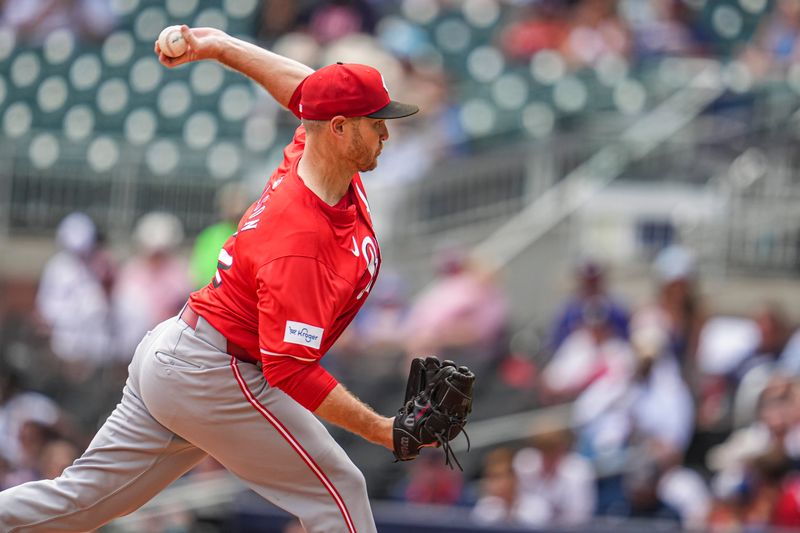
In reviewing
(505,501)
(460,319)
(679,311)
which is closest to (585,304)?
(679,311)

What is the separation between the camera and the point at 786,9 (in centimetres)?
1229

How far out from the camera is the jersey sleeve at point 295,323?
13.1 feet

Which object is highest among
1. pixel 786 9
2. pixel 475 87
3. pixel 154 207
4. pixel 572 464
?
pixel 786 9

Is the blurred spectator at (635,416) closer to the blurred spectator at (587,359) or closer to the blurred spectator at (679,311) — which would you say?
the blurred spectator at (587,359)

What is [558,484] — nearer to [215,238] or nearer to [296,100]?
[215,238]

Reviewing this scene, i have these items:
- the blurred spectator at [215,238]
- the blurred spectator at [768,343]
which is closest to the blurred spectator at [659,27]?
the blurred spectator at [768,343]

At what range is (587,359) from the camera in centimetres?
901

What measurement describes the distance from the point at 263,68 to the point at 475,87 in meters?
6.93

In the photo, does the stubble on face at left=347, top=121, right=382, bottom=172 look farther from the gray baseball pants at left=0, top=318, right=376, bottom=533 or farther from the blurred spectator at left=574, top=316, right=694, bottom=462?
the blurred spectator at left=574, top=316, right=694, bottom=462

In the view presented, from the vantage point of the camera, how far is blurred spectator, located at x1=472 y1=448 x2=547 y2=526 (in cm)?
809

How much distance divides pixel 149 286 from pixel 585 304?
3296mm

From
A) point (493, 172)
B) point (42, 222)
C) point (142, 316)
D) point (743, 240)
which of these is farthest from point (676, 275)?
point (42, 222)

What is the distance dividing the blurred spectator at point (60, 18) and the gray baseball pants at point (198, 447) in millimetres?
9676

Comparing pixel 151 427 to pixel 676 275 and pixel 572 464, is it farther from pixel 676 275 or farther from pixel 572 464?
pixel 676 275
